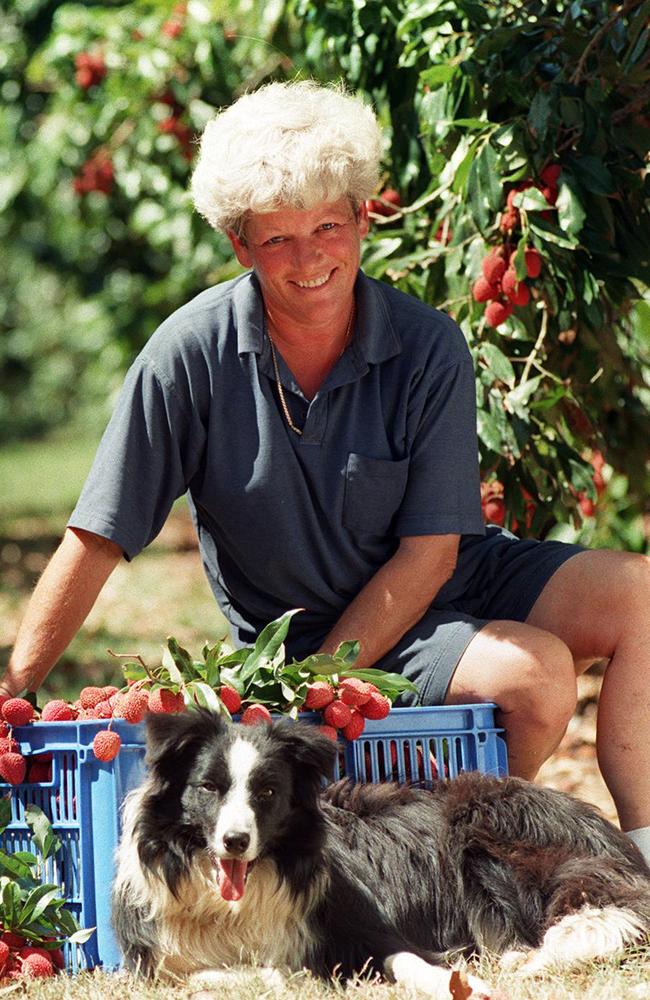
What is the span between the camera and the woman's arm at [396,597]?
128 inches

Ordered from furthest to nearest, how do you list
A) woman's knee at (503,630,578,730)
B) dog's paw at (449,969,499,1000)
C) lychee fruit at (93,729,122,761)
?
woman's knee at (503,630,578,730)
lychee fruit at (93,729,122,761)
dog's paw at (449,969,499,1000)

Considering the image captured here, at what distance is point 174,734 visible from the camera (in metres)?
2.59

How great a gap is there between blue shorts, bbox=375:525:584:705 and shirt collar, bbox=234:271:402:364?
536 millimetres

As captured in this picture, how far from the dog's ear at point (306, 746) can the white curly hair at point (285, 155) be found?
121 centimetres

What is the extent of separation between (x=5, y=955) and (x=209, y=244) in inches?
175

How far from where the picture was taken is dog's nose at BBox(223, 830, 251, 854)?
8.14 ft

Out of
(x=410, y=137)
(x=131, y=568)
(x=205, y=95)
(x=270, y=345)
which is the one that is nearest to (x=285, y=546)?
(x=270, y=345)

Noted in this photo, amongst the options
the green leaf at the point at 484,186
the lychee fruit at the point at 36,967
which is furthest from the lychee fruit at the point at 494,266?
the lychee fruit at the point at 36,967

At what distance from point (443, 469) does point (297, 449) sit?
34 centimetres

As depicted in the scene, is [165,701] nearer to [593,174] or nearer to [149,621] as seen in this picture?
[593,174]

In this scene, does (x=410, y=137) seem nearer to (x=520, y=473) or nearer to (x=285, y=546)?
(x=520, y=473)

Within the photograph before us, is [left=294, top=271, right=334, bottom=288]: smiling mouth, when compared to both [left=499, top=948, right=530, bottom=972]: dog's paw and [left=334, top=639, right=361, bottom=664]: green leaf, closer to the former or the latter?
[left=334, top=639, right=361, bottom=664]: green leaf

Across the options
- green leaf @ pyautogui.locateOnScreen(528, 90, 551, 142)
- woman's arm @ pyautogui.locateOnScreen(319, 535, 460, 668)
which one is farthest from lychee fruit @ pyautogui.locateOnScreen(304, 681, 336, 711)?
green leaf @ pyautogui.locateOnScreen(528, 90, 551, 142)

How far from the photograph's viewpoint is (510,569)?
11.5 feet
